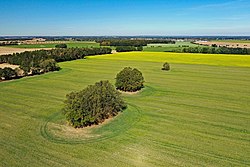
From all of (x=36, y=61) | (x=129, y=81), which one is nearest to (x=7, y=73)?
(x=36, y=61)

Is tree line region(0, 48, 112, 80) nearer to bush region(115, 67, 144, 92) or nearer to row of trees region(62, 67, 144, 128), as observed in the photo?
bush region(115, 67, 144, 92)

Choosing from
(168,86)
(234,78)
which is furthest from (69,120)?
(234,78)

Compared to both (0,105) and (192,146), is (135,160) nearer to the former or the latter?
(192,146)

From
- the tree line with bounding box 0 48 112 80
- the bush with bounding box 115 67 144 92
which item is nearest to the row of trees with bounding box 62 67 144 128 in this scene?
the bush with bounding box 115 67 144 92

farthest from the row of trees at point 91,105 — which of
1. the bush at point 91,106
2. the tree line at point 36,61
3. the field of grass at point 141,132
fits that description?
the tree line at point 36,61

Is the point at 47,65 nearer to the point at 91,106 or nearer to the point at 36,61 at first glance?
the point at 36,61

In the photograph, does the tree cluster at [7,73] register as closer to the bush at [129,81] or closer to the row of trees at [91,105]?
the bush at [129,81]
